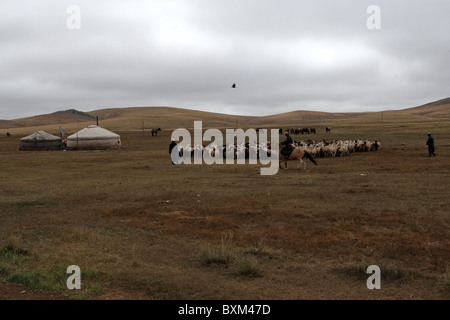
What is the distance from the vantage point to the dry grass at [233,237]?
5.70 metres

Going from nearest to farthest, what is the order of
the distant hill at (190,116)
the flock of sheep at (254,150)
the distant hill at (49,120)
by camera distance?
1. the flock of sheep at (254,150)
2. the distant hill at (190,116)
3. the distant hill at (49,120)

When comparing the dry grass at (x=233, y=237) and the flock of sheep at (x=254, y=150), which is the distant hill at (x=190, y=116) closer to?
the flock of sheep at (x=254, y=150)

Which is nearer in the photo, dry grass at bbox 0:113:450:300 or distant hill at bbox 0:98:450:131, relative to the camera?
dry grass at bbox 0:113:450:300

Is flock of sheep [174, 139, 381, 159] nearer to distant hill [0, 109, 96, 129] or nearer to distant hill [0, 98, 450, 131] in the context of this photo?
distant hill [0, 98, 450, 131]

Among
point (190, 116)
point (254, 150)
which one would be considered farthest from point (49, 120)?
point (254, 150)

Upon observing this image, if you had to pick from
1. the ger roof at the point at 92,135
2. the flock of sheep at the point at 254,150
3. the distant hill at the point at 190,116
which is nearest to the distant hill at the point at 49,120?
the distant hill at the point at 190,116

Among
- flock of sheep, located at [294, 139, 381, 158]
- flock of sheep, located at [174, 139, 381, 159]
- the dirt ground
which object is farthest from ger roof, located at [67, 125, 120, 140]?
the dirt ground

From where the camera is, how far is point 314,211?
994 centimetres

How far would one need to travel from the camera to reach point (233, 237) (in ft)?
26.4

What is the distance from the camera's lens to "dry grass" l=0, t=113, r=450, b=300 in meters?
5.70

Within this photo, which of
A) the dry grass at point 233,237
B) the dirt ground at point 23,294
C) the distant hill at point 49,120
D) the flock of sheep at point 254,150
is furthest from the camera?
the distant hill at point 49,120

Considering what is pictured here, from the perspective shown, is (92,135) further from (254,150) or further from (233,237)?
(233,237)

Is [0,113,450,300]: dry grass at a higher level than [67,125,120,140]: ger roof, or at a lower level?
lower

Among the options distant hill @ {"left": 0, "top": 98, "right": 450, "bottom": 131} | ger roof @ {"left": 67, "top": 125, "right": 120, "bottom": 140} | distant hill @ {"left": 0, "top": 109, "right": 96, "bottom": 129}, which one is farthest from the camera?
distant hill @ {"left": 0, "top": 109, "right": 96, "bottom": 129}
